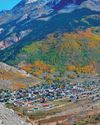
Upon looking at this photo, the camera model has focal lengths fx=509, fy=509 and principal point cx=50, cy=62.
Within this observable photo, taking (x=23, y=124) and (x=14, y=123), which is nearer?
(x=14, y=123)

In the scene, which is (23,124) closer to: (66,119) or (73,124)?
(73,124)

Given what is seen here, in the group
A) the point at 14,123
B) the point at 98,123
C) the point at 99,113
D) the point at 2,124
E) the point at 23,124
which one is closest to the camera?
the point at 2,124

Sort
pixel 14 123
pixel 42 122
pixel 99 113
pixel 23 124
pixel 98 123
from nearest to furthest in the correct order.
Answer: pixel 14 123 < pixel 23 124 < pixel 98 123 < pixel 42 122 < pixel 99 113

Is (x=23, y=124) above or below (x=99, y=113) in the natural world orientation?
above

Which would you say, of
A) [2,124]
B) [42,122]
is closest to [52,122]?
[42,122]

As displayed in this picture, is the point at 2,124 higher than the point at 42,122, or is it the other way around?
the point at 2,124

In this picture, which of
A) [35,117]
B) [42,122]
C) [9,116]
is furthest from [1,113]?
[35,117]

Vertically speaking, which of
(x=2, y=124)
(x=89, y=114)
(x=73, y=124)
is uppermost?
(x=2, y=124)

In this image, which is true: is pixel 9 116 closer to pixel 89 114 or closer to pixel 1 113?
pixel 1 113

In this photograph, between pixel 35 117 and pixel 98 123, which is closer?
pixel 98 123
